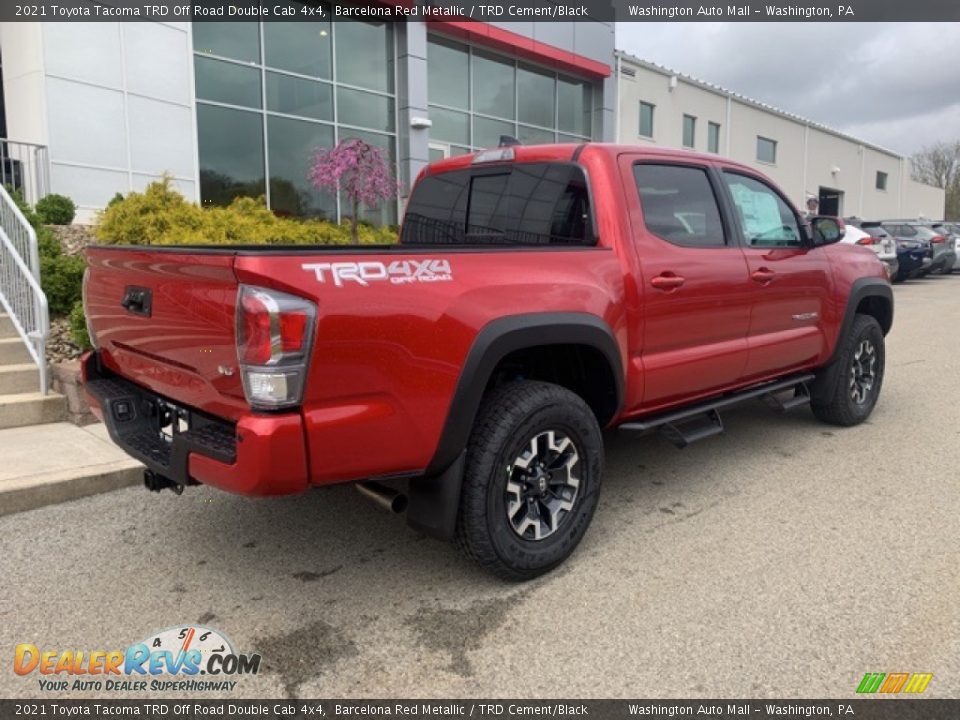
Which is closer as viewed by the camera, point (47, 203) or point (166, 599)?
point (166, 599)

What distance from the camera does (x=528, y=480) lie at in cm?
327

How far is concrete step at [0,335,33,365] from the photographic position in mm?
5949

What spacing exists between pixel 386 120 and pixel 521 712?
580 inches

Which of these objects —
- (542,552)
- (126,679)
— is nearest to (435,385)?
(542,552)

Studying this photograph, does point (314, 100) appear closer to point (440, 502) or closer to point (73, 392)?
point (73, 392)

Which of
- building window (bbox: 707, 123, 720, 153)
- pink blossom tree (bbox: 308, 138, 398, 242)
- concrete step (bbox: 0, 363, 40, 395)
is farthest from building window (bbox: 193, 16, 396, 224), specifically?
building window (bbox: 707, 123, 720, 153)

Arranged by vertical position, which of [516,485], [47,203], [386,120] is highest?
[386,120]

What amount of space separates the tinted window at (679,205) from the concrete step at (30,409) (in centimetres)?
451

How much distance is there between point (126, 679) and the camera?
2.67m

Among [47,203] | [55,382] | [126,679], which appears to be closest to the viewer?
[126,679]

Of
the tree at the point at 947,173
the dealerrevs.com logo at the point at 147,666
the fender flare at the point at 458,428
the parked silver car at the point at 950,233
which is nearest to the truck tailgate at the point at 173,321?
the fender flare at the point at 458,428

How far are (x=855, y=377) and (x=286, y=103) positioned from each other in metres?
11.3

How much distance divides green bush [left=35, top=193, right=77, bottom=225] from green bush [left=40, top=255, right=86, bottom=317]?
2.76 metres

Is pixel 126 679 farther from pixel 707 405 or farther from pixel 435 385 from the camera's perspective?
pixel 707 405
